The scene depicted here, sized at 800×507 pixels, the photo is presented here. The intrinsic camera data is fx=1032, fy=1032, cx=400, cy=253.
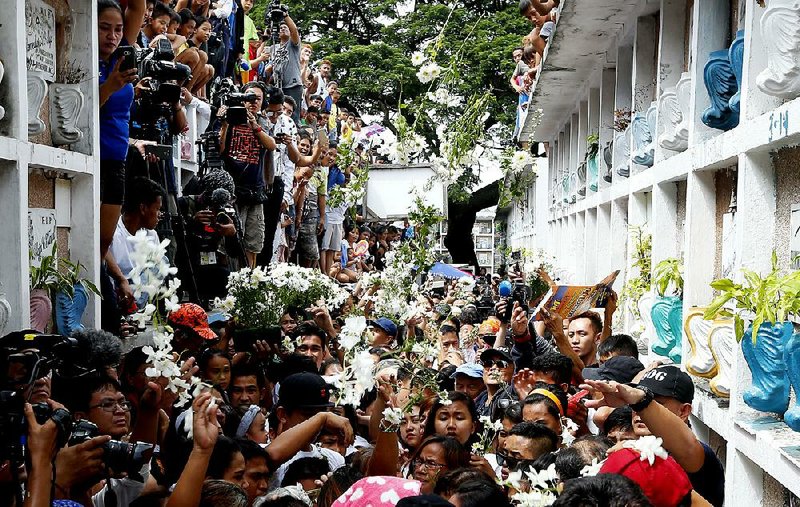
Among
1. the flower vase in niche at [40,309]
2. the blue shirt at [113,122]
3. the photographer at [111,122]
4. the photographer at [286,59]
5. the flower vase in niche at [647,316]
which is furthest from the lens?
the photographer at [286,59]

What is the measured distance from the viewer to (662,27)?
8.75 metres

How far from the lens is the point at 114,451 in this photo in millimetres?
4164

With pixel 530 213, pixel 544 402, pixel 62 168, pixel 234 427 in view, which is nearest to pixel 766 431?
pixel 544 402

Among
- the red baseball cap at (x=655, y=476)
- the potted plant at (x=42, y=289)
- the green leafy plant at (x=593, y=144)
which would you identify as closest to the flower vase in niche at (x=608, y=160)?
the green leafy plant at (x=593, y=144)

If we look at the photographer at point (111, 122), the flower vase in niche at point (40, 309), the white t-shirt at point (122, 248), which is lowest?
the flower vase in niche at point (40, 309)

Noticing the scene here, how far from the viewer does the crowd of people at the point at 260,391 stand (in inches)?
156

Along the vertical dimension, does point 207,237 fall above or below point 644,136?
below

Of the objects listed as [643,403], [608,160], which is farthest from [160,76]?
[608,160]

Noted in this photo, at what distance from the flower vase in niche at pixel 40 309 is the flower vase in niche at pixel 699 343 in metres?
3.75

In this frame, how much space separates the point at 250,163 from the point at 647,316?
4766 millimetres

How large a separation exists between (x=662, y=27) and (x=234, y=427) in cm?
519

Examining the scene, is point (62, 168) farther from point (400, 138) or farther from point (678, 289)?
point (678, 289)

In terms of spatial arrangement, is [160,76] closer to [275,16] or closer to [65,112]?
[65,112]

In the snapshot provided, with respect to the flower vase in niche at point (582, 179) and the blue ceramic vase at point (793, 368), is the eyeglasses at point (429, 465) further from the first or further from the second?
the flower vase in niche at point (582, 179)
